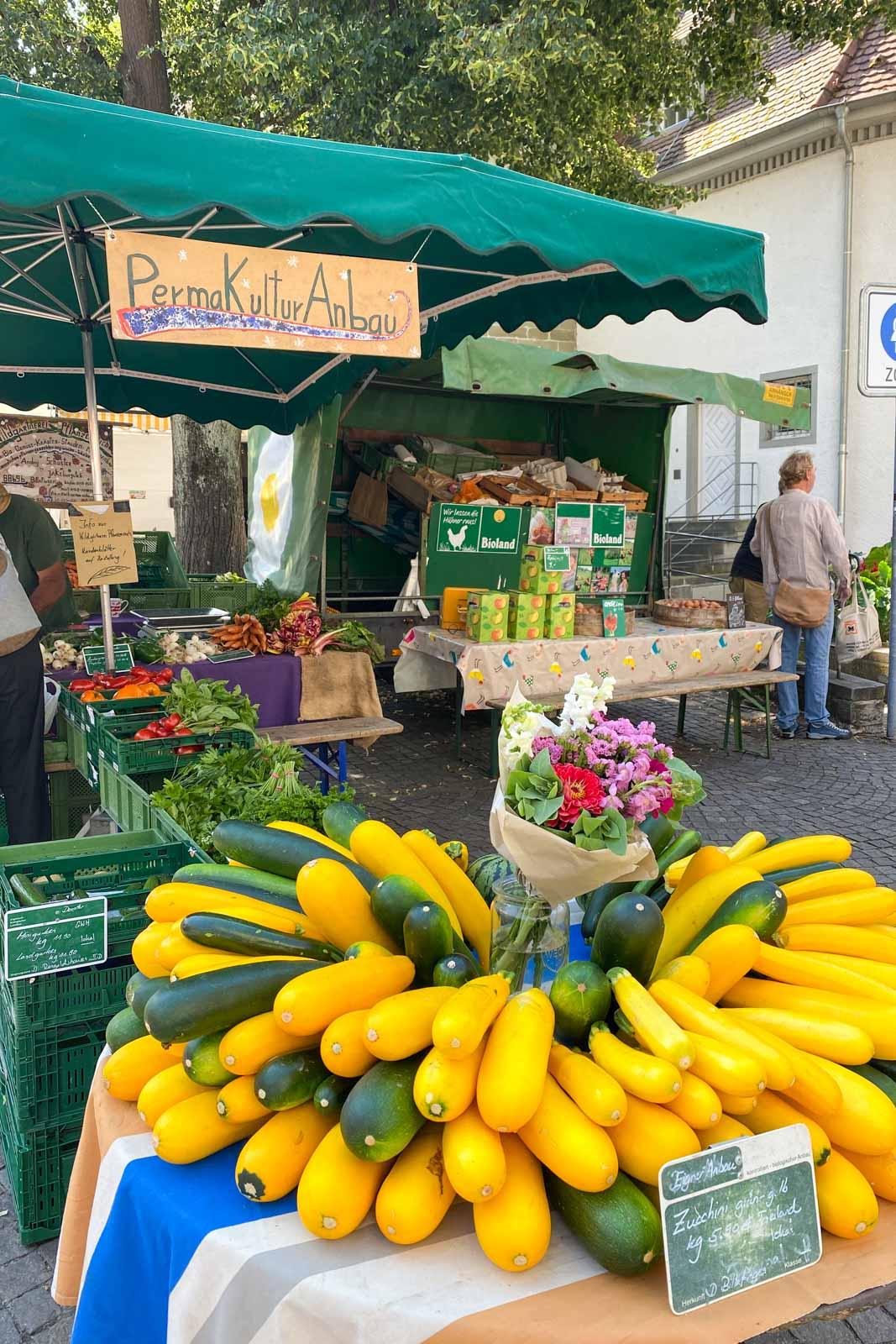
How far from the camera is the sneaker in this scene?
7918 mm

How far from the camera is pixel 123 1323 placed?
154cm

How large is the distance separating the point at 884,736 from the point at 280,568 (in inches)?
211

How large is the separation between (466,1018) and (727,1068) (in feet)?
1.24

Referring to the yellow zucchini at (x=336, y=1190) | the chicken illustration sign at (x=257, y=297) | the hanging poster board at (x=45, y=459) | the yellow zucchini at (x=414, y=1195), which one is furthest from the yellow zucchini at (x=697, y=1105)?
the hanging poster board at (x=45, y=459)

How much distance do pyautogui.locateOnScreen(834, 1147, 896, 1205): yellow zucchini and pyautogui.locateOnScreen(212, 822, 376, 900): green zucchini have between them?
97 centimetres

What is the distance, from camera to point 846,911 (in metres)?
1.90

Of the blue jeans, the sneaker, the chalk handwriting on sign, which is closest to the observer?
the chalk handwriting on sign

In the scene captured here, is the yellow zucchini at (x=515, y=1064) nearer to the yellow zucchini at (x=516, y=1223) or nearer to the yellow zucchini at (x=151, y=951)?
the yellow zucchini at (x=516, y=1223)

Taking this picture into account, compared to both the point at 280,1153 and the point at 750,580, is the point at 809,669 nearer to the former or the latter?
the point at 750,580

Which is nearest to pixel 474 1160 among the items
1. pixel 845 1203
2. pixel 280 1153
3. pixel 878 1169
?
pixel 280 1153

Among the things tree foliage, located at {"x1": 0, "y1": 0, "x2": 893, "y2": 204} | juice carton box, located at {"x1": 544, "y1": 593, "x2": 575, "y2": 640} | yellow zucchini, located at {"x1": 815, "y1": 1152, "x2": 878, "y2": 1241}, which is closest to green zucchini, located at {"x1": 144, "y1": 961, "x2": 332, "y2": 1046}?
yellow zucchini, located at {"x1": 815, "y1": 1152, "x2": 878, "y2": 1241}

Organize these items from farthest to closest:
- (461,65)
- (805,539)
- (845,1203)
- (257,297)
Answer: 1. (461,65)
2. (805,539)
3. (257,297)
4. (845,1203)

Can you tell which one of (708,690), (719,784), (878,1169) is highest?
(878,1169)

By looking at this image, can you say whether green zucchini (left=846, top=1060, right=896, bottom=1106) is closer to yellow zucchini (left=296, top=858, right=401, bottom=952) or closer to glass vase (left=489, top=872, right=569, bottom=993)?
glass vase (left=489, top=872, right=569, bottom=993)
